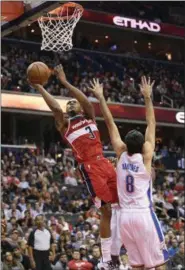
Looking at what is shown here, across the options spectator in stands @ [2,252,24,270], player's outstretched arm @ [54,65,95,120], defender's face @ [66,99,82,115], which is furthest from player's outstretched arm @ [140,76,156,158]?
spectator in stands @ [2,252,24,270]

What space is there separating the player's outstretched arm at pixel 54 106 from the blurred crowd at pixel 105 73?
690 inches

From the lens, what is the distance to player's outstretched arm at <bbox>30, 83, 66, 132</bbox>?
24.7ft

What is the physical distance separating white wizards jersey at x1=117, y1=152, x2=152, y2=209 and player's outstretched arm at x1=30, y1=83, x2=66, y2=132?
4.43ft

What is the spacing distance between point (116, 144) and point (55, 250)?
8911 millimetres

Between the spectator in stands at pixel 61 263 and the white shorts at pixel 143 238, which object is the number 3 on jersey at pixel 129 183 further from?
the spectator in stands at pixel 61 263

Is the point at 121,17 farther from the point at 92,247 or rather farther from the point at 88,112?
the point at 88,112

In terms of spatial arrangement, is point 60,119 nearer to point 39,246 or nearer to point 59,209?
point 39,246

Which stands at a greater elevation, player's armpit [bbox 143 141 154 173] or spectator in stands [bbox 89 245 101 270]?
player's armpit [bbox 143 141 154 173]

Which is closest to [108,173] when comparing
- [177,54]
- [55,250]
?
[55,250]

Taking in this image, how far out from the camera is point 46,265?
46.4 feet

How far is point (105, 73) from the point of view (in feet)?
104

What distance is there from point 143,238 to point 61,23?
Answer: 4371 mm

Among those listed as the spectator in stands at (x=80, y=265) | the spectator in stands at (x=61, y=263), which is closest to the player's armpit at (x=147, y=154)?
the spectator in stands at (x=80, y=265)

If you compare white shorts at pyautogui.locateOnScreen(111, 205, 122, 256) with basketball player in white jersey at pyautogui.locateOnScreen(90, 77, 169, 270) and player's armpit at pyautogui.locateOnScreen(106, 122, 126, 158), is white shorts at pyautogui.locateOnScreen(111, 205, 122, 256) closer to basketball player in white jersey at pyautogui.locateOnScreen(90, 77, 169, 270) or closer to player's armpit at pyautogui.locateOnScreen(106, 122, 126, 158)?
basketball player in white jersey at pyautogui.locateOnScreen(90, 77, 169, 270)
